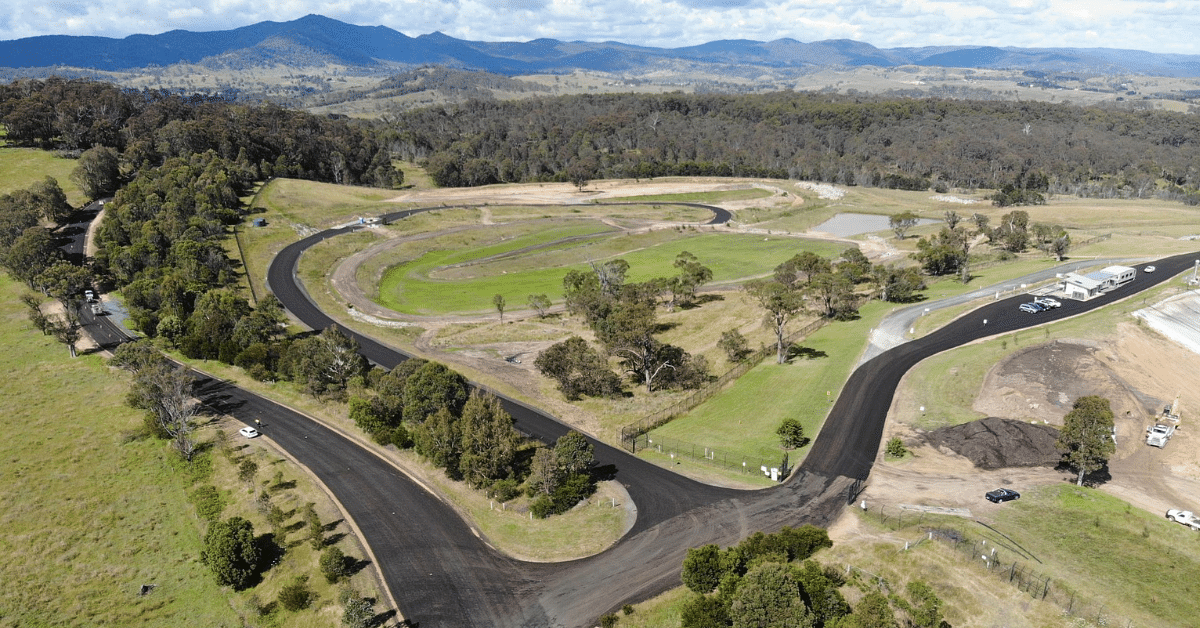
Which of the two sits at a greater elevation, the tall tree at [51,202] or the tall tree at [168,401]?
the tall tree at [51,202]

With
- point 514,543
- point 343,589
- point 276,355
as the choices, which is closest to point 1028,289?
point 514,543

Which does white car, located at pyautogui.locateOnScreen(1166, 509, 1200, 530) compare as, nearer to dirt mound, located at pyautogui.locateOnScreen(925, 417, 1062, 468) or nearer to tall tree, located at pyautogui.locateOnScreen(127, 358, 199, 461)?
dirt mound, located at pyautogui.locateOnScreen(925, 417, 1062, 468)

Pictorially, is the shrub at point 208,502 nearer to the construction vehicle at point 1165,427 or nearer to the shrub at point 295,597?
the shrub at point 295,597

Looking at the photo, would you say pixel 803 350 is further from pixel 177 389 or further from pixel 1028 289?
pixel 177 389

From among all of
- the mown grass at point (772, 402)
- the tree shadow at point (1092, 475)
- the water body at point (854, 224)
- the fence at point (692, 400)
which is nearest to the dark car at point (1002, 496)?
the tree shadow at point (1092, 475)

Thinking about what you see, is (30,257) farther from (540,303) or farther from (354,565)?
(354,565)

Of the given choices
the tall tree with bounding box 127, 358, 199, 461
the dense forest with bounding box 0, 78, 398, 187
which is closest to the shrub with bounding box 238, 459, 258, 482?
the tall tree with bounding box 127, 358, 199, 461
